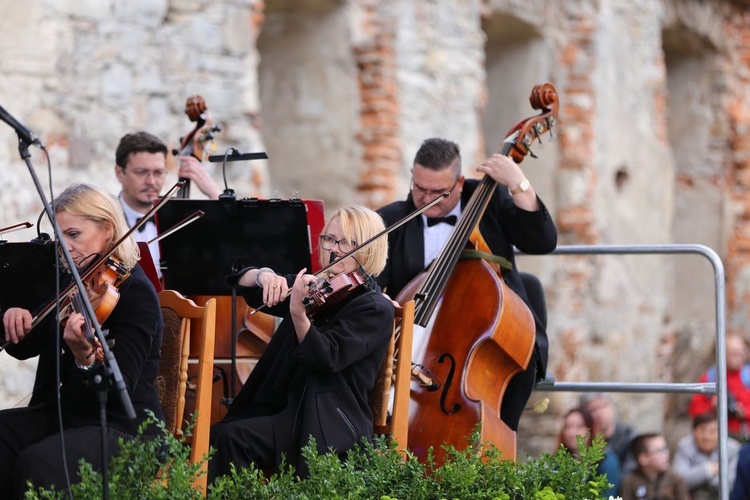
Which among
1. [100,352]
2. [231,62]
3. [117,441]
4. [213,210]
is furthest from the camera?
[231,62]

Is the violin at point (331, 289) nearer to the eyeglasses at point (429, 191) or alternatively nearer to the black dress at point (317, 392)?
the black dress at point (317, 392)

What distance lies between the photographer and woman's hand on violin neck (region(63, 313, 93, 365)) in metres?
3.15

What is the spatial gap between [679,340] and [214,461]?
335 inches

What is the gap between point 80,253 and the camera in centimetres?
345

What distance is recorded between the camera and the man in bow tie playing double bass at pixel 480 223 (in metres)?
4.55

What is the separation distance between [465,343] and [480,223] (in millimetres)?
632

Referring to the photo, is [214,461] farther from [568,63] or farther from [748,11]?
[748,11]

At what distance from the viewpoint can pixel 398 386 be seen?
152 inches

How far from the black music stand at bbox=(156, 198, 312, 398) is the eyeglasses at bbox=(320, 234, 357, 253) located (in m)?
0.37

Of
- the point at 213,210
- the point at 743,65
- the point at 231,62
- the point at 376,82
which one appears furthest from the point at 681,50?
the point at 213,210

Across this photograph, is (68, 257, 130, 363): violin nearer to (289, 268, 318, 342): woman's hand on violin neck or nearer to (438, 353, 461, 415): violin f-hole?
(289, 268, 318, 342): woman's hand on violin neck

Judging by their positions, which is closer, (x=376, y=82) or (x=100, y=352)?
(x=100, y=352)

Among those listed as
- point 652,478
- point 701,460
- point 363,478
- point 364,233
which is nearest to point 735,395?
point 701,460

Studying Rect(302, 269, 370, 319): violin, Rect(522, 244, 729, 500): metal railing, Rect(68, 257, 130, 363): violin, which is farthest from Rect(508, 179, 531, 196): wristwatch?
Rect(68, 257, 130, 363): violin
